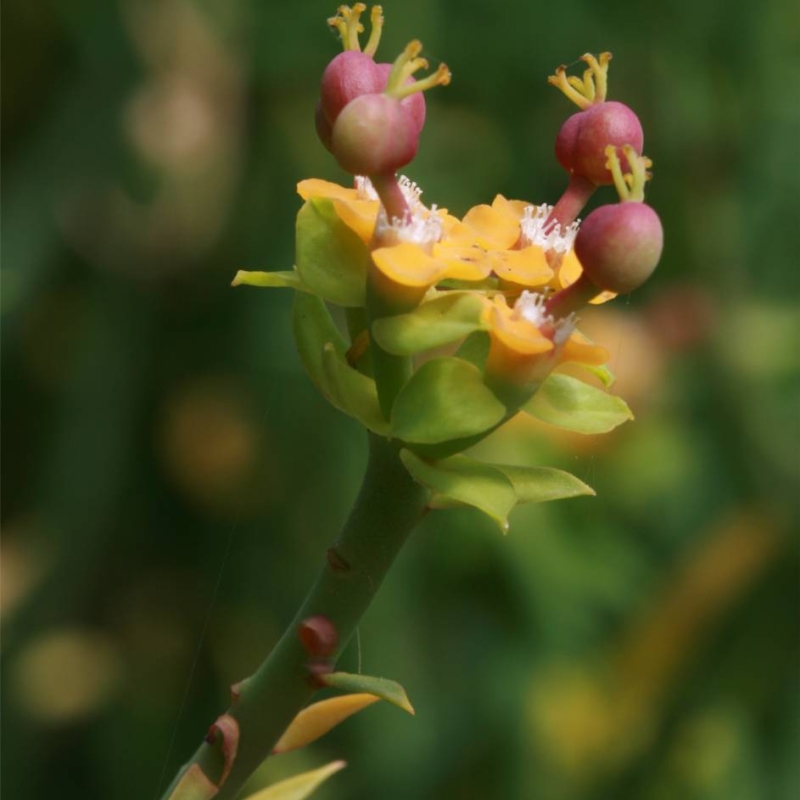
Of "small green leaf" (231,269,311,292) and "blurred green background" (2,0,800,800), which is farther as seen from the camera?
"blurred green background" (2,0,800,800)

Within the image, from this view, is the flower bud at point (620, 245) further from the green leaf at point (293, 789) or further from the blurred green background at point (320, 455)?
the blurred green background at point (320, 455)

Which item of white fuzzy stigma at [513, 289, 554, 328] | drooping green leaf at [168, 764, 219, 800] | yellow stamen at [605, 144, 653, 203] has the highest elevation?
yellow stamen at [605, 144, 653, 203]

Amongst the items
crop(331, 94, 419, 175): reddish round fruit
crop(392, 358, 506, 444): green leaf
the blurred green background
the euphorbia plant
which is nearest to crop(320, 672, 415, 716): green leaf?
the euphorbia plant

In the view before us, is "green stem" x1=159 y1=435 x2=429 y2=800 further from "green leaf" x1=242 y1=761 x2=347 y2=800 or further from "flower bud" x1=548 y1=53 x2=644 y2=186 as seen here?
"flower bud" x1=548 y1=53 x2=644 y2=186

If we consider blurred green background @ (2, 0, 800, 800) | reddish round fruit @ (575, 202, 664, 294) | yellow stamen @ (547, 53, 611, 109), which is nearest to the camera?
reddish round fruit @ (575, 202, 664, 294)

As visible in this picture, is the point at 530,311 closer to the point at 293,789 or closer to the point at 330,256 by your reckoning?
the point at 330,256

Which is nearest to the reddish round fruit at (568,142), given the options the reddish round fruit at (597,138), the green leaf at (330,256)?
the reddish round fruit at (597,138)
